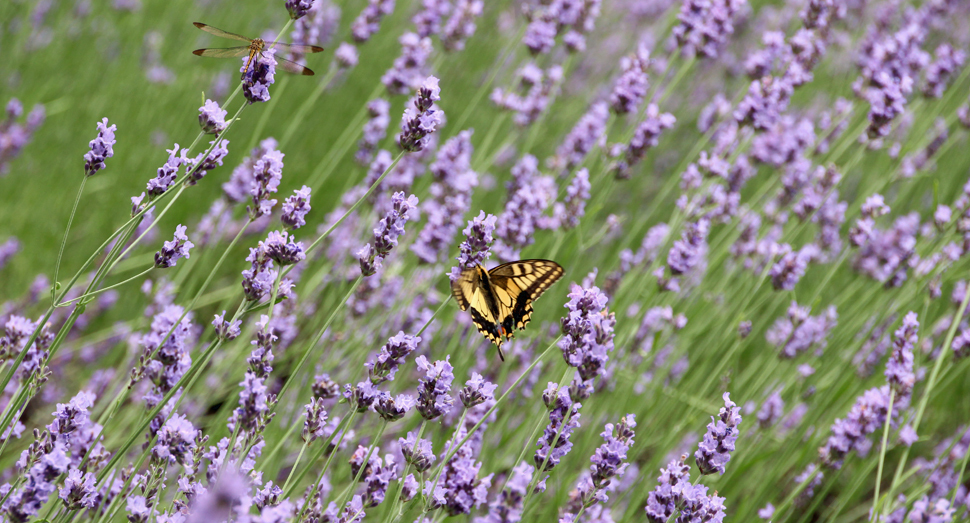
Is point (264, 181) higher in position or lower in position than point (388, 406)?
higher

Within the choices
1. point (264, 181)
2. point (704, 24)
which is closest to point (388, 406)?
point (264, 181)

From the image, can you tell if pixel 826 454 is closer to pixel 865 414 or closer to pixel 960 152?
pixel 865 414

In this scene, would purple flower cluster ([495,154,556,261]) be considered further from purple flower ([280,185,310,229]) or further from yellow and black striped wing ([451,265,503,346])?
purple flower ([280,185,310,229])

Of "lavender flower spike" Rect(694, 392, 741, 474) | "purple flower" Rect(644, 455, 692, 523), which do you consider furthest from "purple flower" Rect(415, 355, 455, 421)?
"lavender flower spike" Rect(694, 392, 741, 474)

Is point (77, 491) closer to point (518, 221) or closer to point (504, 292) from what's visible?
point (504, 292)

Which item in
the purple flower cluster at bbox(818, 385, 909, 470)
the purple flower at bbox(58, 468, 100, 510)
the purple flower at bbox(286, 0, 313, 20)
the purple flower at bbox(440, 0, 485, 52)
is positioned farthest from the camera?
the purple flower at bbox(440, 0, 485, 52)

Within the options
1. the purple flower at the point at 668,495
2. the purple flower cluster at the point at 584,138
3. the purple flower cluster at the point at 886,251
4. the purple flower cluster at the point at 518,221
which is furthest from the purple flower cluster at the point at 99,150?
the purple flower cluster at the point at 886,251

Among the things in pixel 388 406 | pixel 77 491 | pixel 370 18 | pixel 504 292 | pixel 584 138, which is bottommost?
pixel 77 491
